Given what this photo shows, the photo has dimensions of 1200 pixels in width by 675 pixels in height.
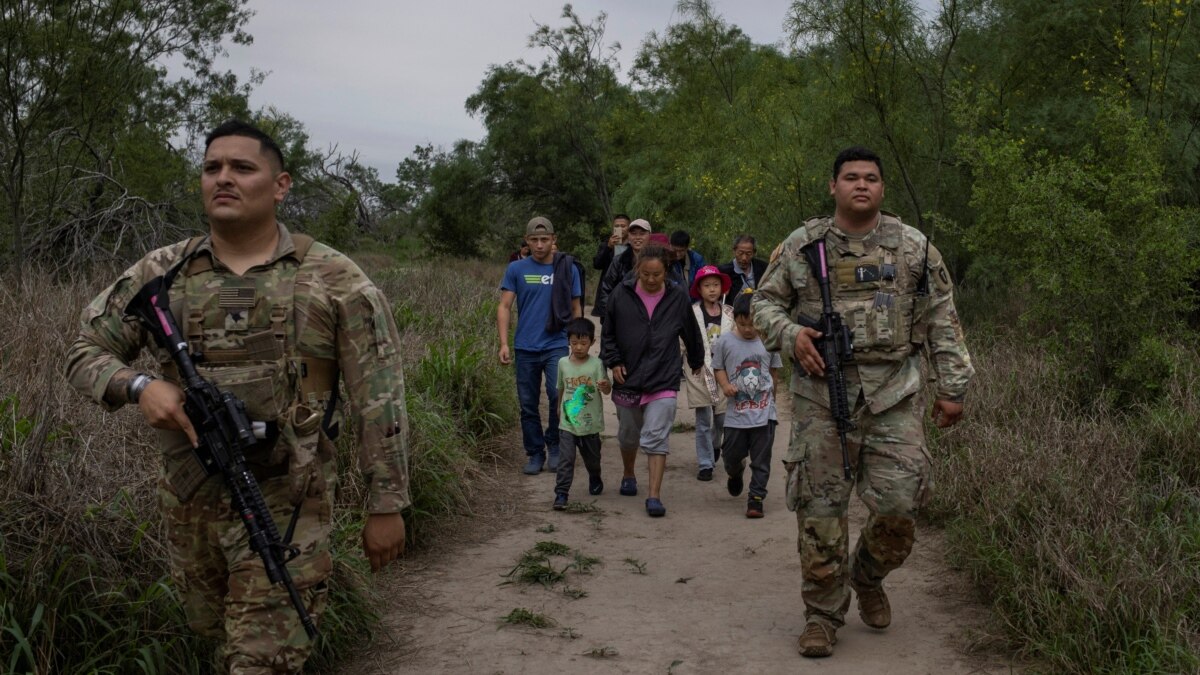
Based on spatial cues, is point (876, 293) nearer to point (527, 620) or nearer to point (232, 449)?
point (527, 620)

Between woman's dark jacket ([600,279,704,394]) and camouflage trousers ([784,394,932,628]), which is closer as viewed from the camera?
camouflage trousers ([784,394,932,628])

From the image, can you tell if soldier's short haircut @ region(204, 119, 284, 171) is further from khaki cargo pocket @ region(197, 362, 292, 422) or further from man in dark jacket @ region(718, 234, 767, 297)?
man in dark jacket @ region(718, 234, 767, 297)

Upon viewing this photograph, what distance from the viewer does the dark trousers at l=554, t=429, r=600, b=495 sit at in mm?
7707

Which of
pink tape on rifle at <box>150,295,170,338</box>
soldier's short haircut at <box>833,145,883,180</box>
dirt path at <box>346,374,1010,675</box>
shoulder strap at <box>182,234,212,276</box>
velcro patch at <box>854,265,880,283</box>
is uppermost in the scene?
soldier's short haircut at <box>833,145,883,180</box>

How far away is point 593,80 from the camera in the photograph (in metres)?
34.3

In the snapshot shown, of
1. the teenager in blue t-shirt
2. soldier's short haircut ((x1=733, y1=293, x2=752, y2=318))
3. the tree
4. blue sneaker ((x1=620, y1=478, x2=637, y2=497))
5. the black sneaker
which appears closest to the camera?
soldier's short haircut ((x1=733, y1=293, x2=752, y2=318))

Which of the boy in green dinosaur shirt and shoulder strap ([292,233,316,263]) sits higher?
shoulder strap ([292,233,316,263])

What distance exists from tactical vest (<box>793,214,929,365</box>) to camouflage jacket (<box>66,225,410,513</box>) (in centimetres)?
216

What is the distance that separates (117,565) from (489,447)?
5127 millimetres

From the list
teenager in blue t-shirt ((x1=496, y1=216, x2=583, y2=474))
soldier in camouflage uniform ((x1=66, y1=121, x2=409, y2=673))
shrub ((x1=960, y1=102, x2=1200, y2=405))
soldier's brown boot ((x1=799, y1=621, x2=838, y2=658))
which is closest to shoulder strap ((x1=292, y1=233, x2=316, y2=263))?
soldier in camouflage uniform ((x1=66, y1=121, x2=409, y2=673))

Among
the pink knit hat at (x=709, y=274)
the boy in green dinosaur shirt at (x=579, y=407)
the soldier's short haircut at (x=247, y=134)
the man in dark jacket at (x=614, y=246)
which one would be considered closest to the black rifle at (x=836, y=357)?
the soldier's short haircut at (x=247, y=134)

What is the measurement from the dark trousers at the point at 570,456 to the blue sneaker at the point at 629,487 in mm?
217

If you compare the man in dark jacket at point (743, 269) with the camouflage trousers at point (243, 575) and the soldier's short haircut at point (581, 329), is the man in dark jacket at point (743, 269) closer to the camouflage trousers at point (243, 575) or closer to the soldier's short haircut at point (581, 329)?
the soldier's short haircut at point (581, 329)

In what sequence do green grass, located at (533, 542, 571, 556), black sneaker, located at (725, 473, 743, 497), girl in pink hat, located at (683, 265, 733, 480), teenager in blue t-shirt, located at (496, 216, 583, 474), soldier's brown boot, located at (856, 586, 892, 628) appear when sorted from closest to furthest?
1. soldier's brown boot, located at (856, 586, 892, 628)
2. green grass, located at (533, 542, 571, 556)
3. black sneaker, located at (725, 473, 743, 497)
4. girl in pink hat, located at (683, 265, 733, 480)
5. teenager in blue t-shirt, located at (496, 216, 583, 474)
